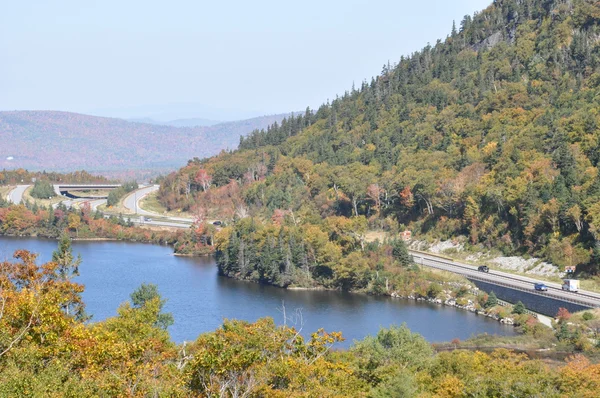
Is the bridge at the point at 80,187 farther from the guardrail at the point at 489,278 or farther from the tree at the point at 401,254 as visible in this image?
the guardrail at the point at 489,278

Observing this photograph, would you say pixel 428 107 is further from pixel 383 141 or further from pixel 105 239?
pixel 105 239

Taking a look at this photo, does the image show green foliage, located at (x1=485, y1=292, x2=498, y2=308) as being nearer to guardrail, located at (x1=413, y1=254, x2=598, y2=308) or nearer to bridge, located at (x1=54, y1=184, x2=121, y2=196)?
guardrail, located at (x1=413, y1=254, x2=598, y2=308)

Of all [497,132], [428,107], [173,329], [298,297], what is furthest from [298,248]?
[428,107]

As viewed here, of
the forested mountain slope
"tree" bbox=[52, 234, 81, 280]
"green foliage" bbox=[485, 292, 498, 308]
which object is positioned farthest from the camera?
the forested mountain slope

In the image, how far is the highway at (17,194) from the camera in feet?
300

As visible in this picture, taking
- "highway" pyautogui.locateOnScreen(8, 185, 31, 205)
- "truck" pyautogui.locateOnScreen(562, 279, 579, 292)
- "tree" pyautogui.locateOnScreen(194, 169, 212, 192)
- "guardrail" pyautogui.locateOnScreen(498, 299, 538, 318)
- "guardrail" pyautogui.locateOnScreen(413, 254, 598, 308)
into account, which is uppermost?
"tree" pyautogui.locateOnScreen(194, 169, 212, 192)

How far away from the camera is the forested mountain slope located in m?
46.5

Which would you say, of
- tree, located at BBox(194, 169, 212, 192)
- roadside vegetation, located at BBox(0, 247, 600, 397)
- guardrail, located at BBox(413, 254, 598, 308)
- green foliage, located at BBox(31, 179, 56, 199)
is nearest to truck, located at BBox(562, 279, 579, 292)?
guardrail, located at BBox(413, 254, 598, 308)

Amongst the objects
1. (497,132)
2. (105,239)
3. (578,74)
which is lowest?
(105,239)

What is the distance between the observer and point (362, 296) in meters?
45.5

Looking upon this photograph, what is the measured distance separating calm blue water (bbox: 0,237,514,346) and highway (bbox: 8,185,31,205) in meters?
36.0

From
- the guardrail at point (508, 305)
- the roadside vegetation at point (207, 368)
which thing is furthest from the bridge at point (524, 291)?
the roadside vegetation at point (207, 368)

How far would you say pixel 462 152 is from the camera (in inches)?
2387

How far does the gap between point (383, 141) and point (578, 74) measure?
18099mm
